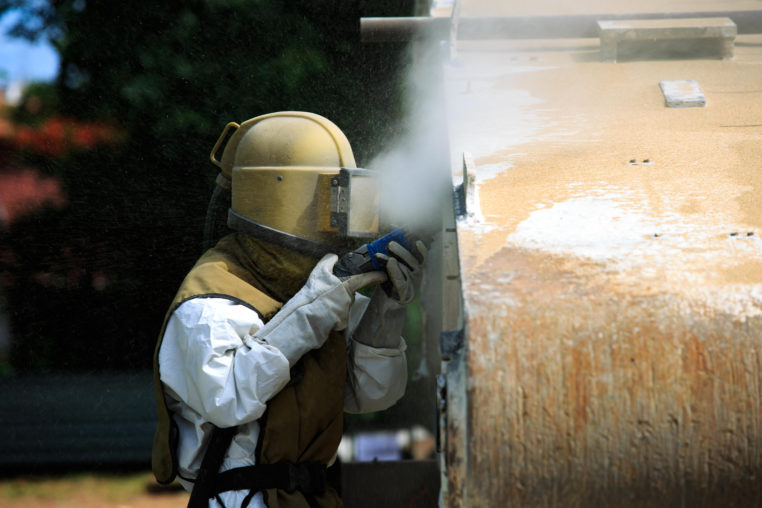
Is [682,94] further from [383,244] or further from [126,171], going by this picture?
[126,171]

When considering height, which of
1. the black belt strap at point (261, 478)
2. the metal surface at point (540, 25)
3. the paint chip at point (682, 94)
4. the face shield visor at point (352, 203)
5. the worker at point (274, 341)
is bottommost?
the black belt strap at point (261, 478)

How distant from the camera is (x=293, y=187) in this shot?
242 cm

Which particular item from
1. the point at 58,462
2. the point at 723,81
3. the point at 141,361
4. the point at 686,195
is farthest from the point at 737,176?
the point at 58,462

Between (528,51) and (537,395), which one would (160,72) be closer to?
(528,51)

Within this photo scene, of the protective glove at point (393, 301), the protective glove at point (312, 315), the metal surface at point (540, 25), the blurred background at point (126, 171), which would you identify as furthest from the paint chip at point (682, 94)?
the blurred background at point (126, 171)

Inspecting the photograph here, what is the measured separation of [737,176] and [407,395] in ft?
11.9

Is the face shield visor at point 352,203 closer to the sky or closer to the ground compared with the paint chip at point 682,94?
closer to the ground

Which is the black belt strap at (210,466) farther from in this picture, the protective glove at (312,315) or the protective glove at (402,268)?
the protective glove at (402,268)

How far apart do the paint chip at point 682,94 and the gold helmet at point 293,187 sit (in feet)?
3.03

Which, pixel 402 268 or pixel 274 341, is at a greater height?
pixel 402 268

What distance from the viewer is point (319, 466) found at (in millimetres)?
2314

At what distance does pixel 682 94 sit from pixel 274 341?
4.51 feet

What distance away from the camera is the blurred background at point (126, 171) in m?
4.75

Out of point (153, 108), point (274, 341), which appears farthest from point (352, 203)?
point (153, 108)
